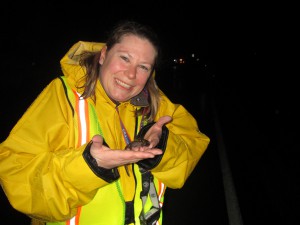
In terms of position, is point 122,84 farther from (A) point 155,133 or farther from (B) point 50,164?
(B) point 50,164

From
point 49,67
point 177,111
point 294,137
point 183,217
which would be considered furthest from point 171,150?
point 49,67

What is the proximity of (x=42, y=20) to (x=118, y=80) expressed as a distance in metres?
26.9

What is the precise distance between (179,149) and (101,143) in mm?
684

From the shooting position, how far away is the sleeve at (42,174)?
4.80 feet

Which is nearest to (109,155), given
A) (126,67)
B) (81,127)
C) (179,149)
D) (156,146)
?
(81,127)

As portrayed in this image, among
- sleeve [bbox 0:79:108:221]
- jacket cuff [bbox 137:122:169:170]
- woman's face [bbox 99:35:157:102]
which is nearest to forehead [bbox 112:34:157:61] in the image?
woman's face [bbox 99:35:157:102]

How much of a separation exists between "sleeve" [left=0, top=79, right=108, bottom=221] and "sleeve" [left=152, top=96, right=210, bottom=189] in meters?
0.55

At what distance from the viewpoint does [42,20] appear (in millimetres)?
25281

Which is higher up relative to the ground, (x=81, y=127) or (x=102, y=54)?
(x=102, y=54)

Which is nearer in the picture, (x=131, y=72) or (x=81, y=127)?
(x=81, y=127)

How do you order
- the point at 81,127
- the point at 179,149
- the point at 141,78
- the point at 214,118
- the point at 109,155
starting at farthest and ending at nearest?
the point at 214,118 < the point at 141,78 < the point at 179,149 < the point at 81,127 < the point at 109,155

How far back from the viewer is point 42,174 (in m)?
1.47

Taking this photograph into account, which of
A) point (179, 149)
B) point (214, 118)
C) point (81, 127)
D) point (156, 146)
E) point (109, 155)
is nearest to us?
point (109, 155)

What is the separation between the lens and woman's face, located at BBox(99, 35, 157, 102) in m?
1.96
